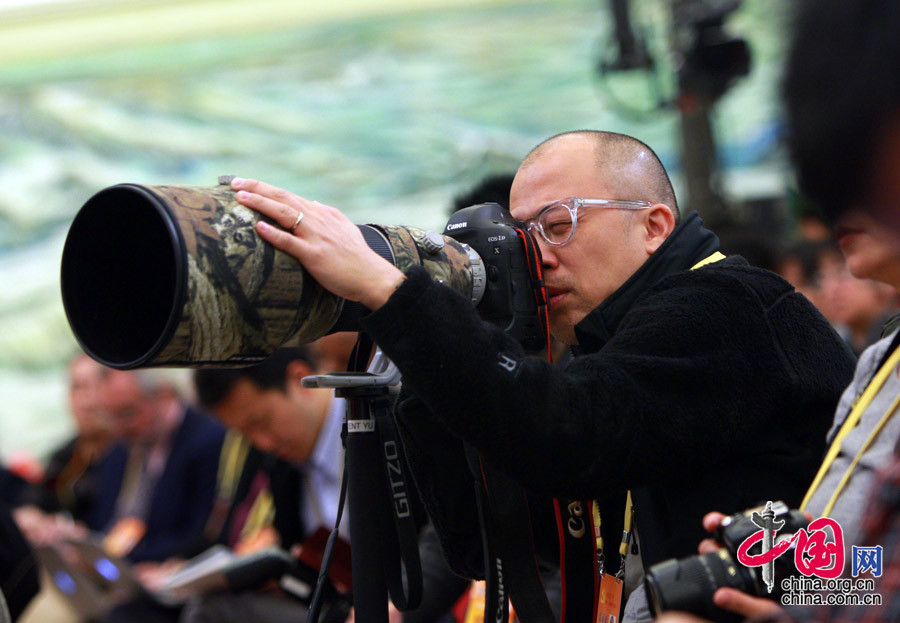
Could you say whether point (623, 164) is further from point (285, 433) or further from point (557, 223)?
point (285, 433)

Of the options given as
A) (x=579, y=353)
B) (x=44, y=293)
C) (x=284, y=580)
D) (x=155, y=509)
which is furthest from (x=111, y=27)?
(x=579, y=353)

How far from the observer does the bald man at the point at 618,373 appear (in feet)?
4.24

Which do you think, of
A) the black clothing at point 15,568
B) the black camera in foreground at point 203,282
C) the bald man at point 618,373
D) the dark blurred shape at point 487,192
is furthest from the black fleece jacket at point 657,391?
the black clothing at point 15,568

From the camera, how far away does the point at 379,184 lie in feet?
23.1

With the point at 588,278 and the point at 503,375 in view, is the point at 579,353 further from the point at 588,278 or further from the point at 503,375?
the point at 503,375

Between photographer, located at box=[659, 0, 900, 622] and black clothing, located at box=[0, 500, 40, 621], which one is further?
black clothing, located at box=[0, 500, 40, 621]

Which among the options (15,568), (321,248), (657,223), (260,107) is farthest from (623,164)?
(260,107)

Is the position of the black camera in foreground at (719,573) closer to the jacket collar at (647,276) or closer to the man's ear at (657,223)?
the jacket collar at (647,276)

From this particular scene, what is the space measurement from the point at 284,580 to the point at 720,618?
1.65m

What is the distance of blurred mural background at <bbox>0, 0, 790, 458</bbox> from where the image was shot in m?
6.84

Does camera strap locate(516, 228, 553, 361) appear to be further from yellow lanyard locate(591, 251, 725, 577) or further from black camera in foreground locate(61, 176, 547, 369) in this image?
yellow lanyard locate(591, 251, 725, 577)

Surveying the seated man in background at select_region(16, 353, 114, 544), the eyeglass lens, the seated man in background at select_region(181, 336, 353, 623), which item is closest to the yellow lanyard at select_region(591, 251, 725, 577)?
the eyeglass lens

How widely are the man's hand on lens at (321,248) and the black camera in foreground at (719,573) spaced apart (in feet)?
1.62

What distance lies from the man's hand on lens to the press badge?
0.61 metres
